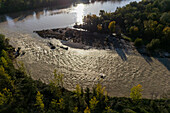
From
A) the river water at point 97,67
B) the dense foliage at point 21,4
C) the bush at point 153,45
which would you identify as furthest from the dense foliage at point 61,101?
the dense foliage at point 21,4

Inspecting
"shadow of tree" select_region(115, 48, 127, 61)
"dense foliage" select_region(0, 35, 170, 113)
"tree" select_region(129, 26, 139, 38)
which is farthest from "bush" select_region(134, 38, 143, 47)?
"dense foliage" select_region(0, 35, 170, 113)

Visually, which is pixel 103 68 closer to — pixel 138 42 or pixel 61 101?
pixel 138 42

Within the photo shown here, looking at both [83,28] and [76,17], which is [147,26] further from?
[76,17]

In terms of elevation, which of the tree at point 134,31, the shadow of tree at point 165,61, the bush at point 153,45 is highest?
the tree at point 134,31

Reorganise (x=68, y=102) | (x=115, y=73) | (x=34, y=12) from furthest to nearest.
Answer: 1. (x=34, y=12)
2. (x=115, y=73)
3. (x=68, y=102)

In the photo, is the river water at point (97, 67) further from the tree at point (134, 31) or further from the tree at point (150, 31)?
the tree at point (150, 31)

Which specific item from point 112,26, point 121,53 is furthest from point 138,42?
point 112,26

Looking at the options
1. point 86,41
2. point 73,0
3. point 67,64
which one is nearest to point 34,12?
point 73,0

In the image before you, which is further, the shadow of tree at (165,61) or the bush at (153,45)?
the bush at (153,45)
